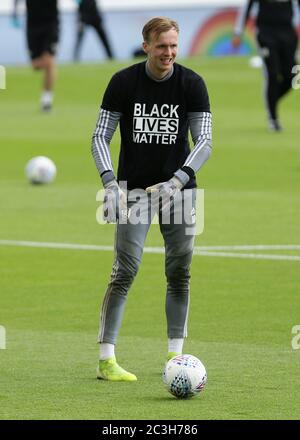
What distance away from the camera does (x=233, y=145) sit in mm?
25766

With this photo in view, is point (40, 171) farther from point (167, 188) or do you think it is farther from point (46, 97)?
point (167, 188)

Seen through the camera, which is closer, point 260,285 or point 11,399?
point 11,399

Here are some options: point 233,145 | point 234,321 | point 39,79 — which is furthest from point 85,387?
point 39,79

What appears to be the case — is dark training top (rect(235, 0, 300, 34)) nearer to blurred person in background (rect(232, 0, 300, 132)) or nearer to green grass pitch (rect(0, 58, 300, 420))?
blurred person in background (rect(232, 0, 300, 132))

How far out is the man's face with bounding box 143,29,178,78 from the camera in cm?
962

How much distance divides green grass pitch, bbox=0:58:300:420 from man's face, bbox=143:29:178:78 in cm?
221

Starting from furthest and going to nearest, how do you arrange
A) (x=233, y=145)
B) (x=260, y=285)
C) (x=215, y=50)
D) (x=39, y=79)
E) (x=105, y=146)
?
(x=215, y=50) < (x=39, y=79) < (x=233, y=145) < (x=260, y=285) < (x=105, y=146)

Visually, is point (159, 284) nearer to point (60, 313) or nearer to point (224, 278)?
point (224, 278)

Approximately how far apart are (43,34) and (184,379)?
67.3ft

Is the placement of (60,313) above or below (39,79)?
below

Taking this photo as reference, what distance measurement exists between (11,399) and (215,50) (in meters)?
31.8

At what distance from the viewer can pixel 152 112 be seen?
9.87 metres
